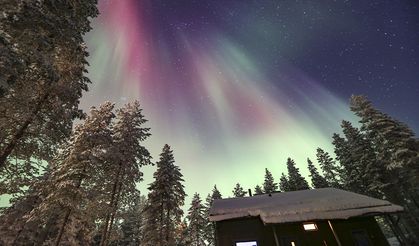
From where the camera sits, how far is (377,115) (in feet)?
94.9

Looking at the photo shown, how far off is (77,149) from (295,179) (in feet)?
127

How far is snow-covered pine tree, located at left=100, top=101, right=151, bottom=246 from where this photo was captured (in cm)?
1959

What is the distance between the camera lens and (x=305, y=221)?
16.3m

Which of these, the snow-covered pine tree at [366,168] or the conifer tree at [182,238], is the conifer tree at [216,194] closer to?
the conifer tree at [182,238]

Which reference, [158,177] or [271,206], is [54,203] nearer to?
[158,177]

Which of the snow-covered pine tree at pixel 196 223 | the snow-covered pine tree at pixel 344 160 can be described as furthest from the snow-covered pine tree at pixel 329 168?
the snow-covered pine tree at pixel 196 223

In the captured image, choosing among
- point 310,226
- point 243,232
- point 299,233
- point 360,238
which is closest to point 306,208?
point 310,226

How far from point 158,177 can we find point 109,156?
11.1 m

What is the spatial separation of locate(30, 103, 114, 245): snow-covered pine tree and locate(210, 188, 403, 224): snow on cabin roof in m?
9.76

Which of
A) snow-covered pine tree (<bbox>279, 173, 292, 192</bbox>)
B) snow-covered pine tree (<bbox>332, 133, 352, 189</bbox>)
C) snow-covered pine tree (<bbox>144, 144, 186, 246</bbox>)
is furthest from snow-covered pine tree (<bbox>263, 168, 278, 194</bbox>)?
snow-covered pine tree (<bbox>144, 144, 186, 246</bbox>)

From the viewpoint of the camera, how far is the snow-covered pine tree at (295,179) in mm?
42344

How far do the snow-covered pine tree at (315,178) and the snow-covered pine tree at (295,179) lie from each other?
95.4 inches

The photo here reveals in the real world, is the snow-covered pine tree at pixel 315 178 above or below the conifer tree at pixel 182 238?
above

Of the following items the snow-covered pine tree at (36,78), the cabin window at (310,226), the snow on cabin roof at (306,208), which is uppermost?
the snow-covered pine tree at (36,78)
